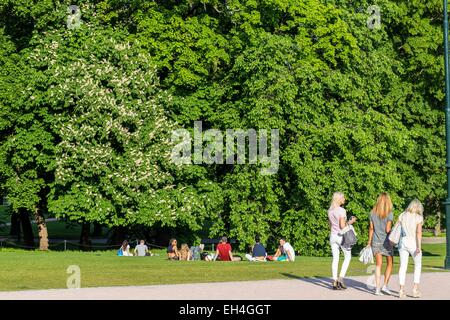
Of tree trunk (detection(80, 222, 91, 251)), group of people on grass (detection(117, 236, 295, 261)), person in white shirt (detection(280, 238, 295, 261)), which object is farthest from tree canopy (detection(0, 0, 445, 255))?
person in white shirt (detection(280, 238, 295, 261))

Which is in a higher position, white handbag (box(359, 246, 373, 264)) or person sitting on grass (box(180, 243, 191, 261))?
white handbag (box(359, 246, 373, 264))

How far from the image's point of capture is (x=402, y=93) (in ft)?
144

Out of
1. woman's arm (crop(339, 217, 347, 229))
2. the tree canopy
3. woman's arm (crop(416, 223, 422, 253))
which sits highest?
the tree canopy

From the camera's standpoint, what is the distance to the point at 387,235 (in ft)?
61.8

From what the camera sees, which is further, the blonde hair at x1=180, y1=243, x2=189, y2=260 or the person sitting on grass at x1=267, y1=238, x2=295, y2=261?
the blonde hair at x1=180, y1=243, x2=189, y2=260

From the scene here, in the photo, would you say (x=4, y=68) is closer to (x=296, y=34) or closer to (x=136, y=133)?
(x=136, y=133)

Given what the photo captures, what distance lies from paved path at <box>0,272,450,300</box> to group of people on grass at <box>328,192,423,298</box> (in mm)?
371

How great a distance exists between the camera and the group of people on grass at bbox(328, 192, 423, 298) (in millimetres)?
18438


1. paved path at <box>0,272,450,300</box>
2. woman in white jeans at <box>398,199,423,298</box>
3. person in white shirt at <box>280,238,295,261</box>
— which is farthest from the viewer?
person in white shirt at <box>280,238,295,261</box>

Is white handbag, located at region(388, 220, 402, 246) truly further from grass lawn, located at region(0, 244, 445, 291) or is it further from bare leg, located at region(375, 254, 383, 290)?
grass lawn, located at region(0, 244, 445, 291)

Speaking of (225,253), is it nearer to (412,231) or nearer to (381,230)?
(381,230)

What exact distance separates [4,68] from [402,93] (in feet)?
60.3

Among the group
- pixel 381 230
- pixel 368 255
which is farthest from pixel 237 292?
pixel 381 230

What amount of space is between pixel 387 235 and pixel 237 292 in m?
3.26
